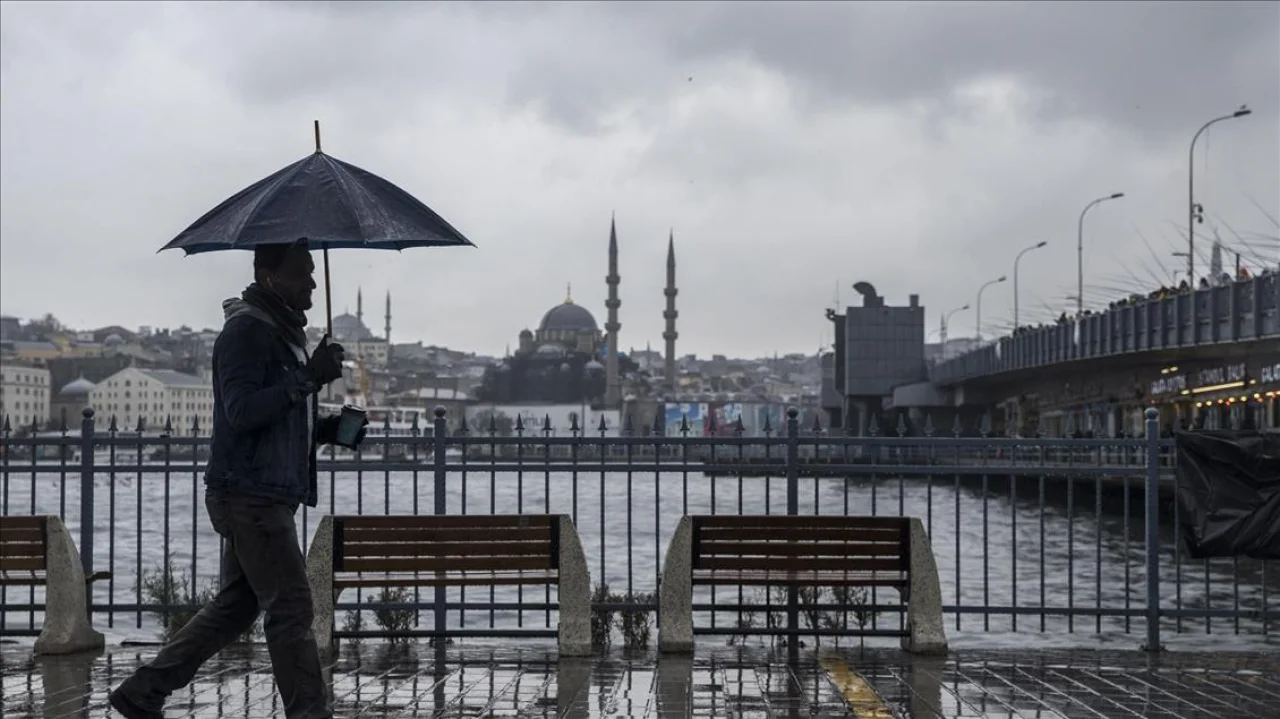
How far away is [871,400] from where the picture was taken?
9969 cm

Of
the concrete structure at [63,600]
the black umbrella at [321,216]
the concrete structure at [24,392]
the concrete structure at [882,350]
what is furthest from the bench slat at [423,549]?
the concrete structure at [24,392]

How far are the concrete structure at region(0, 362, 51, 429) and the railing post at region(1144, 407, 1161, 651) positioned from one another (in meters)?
166

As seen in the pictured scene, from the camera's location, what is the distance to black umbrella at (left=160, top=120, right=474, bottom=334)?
6.98 m

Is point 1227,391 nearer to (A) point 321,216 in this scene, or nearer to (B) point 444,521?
(B) point 444,521

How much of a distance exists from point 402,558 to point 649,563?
59.9 ft

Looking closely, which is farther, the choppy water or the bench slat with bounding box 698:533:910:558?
the choppy water

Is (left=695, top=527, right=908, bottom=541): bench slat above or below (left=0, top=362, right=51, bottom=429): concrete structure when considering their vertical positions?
below

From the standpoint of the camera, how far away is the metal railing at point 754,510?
10508 mm

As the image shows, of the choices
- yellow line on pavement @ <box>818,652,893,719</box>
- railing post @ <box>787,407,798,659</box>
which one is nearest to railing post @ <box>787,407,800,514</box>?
railing post @ <box>787,407,798,659</box>

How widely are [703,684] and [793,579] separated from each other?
1.22 m

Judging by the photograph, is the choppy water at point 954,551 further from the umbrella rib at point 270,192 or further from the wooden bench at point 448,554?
the umbrella rib at point 270,192

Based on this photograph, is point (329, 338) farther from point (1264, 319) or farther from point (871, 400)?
point (871, 400)

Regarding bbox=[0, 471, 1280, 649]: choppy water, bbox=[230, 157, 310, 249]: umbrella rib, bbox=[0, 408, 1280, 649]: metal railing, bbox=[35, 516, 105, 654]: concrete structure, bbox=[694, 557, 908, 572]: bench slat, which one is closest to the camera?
bbox=[230, 157, 310, 249]: umbrella rib

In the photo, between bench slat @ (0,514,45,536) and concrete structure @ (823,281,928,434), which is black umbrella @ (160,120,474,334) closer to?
bench slat @ (0,514,45,536)
